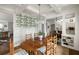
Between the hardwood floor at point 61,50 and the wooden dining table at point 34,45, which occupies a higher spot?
the wooden dining table at point 34,45

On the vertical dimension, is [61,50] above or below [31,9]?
below

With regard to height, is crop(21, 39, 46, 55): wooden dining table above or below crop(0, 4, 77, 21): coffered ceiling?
below

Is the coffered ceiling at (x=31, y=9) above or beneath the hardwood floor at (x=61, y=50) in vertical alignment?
above

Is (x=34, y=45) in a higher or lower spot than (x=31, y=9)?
lower

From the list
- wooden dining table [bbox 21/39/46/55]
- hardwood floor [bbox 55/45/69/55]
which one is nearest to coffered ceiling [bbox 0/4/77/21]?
wooden dining table [bbox 21/39/46/55]

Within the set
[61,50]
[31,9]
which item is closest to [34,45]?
[61,50]

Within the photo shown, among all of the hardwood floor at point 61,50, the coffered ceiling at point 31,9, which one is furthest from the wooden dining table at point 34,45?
the coffered ceiling at point 31,9

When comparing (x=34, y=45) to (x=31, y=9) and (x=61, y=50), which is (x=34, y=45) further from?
(x=31, y=9)

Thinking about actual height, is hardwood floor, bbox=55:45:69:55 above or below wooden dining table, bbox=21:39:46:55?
below

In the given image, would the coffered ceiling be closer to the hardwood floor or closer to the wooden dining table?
the wooden dining table

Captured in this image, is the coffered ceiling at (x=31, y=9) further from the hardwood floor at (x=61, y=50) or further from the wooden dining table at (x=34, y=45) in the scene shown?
the hardwood floor at (x=61, y=50)

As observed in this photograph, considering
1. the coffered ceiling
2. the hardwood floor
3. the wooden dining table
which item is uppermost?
the coffered ceiling

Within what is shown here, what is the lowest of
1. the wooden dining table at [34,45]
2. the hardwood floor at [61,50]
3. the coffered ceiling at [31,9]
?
the hardwood floor at [61,50]
